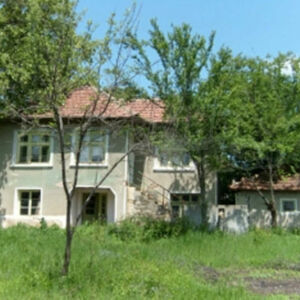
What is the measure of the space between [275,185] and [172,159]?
8.16 m

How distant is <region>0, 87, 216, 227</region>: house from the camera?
70.7 feet

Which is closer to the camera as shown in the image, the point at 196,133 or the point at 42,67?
the point at 42,67

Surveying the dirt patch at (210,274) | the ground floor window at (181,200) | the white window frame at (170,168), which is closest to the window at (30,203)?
the white window frame at (170,168)

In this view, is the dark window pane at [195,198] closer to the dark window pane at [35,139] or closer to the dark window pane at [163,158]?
the dark window pane at [163,158]

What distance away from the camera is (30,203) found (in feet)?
73.4

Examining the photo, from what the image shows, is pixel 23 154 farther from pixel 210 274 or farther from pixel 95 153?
pixel 210 274

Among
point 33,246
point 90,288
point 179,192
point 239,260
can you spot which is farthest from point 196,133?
point 90,288

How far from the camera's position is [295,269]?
1245 cm

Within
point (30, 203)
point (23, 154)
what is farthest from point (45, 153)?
point (30, 203)

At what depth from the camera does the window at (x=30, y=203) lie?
2228cm

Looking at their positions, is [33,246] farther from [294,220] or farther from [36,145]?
[294,220]

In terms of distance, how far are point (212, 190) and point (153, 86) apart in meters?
6.93

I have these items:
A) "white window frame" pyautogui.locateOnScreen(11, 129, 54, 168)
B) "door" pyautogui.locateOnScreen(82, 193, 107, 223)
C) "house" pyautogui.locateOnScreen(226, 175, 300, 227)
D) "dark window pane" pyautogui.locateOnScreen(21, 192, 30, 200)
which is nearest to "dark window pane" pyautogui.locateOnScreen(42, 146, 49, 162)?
"white window frame" pyautogui.locateOnScreen(11, 129, 54, 168)

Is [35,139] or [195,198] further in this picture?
[195,198]
